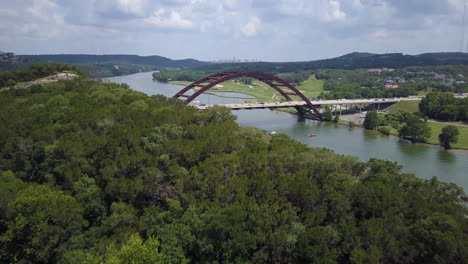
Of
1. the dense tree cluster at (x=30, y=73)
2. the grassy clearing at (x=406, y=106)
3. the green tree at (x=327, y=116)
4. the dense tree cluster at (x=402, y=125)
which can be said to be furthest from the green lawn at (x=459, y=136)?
the dense tree cluster at (x=30, y=73)

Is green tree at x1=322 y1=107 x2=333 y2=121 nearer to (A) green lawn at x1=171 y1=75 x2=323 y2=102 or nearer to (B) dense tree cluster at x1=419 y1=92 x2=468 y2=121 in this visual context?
(B) dense tree cluster at x1=419 y1=92 x2=468 y2=121

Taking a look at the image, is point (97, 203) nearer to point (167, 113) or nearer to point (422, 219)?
point (167, 113)

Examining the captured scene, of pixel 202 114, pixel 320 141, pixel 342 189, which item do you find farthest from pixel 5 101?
pixel 320 141

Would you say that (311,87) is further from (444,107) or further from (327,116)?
(444,107)

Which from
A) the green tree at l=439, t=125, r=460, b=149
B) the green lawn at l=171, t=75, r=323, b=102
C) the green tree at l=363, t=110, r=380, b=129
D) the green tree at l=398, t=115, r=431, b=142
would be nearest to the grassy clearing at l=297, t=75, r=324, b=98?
the green lawn at l=171, t=75, r=323, b=102

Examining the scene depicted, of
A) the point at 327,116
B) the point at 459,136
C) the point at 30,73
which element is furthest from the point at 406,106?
the point at 30,73

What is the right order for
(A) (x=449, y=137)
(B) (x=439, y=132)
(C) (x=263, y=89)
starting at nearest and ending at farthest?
(A) (x=449, y=137) < (B) (x=439, y=132) < (C) (x=263, y=89)

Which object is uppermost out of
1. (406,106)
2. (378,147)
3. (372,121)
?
(406,106)
